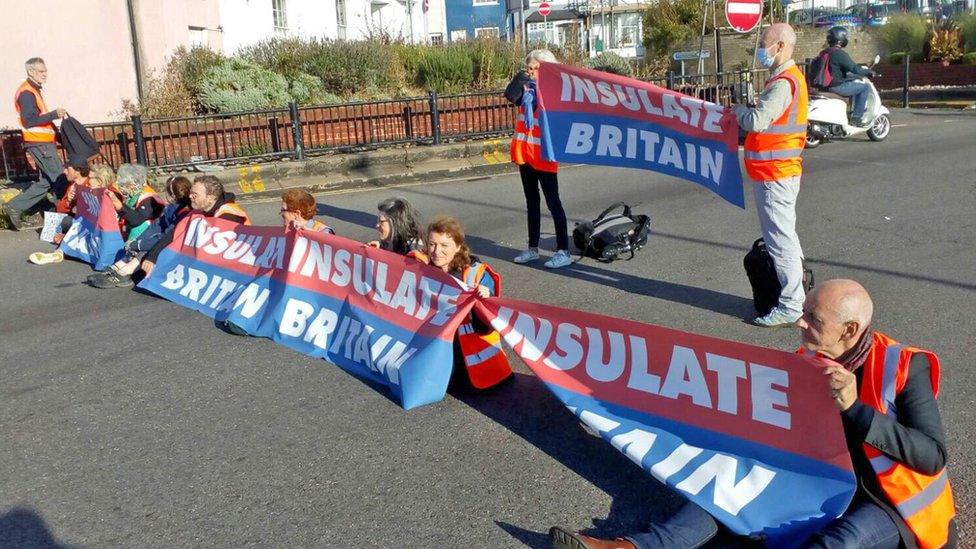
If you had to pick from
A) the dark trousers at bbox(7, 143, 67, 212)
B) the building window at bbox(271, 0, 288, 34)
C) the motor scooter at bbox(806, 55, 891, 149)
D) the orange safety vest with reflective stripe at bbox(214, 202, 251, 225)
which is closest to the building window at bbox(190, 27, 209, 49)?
the building window at bbox(271, 0, 288, 34)

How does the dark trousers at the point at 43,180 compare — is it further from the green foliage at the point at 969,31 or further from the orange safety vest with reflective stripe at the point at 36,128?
the green foliage at the point at 969,31

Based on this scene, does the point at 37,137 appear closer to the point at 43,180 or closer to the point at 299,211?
the point at 43,180

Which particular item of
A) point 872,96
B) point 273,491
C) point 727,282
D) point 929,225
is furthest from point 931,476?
point 872,96

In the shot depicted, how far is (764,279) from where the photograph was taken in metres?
6.54

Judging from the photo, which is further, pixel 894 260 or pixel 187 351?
pixel 894 260

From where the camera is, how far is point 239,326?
681cm

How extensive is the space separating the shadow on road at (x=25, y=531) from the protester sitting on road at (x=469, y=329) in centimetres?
226

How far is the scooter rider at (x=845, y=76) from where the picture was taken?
15.5 m

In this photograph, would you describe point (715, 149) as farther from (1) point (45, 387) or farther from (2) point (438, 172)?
(2) point (438, 172)

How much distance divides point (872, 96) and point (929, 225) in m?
7.25

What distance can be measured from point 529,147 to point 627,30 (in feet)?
136

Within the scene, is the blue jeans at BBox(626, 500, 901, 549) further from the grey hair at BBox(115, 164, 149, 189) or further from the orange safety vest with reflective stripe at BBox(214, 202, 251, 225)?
the grey hair at BBox(115, 164, 149, 189)

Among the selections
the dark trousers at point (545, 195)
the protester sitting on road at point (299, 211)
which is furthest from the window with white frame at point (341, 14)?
the protester sitting on road at point (299, 211)

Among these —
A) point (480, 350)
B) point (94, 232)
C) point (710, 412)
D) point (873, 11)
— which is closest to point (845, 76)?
point (94, 232)
